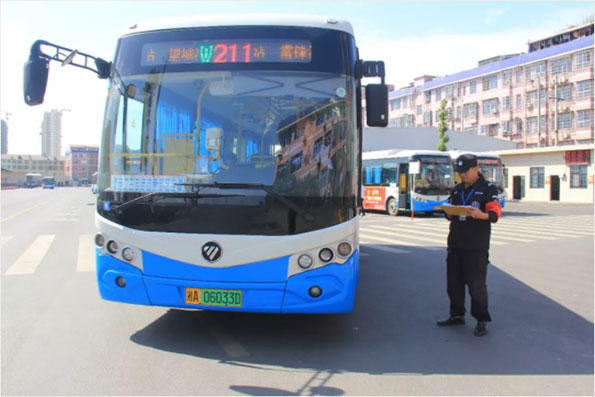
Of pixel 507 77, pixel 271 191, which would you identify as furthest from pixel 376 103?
pixel 507 77

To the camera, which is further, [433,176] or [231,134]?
[433,176]

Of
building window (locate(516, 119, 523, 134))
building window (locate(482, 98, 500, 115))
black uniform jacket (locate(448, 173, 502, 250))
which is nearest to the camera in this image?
black uniform jacket (locate(448, 173, 502, 250))

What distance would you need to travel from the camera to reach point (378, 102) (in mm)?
5070

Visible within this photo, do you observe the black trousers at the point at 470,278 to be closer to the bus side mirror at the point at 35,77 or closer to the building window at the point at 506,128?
the bus side mirror at the point at 35,77

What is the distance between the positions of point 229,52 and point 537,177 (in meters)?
47.0

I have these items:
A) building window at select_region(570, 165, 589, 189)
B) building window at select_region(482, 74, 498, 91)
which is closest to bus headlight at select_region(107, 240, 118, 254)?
building window at select_region(570, 165, 589, 189)

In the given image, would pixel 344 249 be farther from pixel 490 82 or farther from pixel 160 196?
pixel 490 82

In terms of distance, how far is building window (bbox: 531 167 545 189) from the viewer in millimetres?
45656

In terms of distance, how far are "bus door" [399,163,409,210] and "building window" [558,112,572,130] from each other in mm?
40860

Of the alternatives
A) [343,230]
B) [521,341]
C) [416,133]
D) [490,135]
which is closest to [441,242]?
[521,341]

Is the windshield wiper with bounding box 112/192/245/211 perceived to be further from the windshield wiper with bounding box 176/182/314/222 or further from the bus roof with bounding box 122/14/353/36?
the bus roof with bounding box 122/14/353/36

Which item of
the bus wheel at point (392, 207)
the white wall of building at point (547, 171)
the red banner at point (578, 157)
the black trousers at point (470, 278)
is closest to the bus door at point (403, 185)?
the bus wheel at point (392, 207)

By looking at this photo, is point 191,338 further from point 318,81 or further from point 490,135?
point 490,135

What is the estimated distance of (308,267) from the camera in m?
4.50
